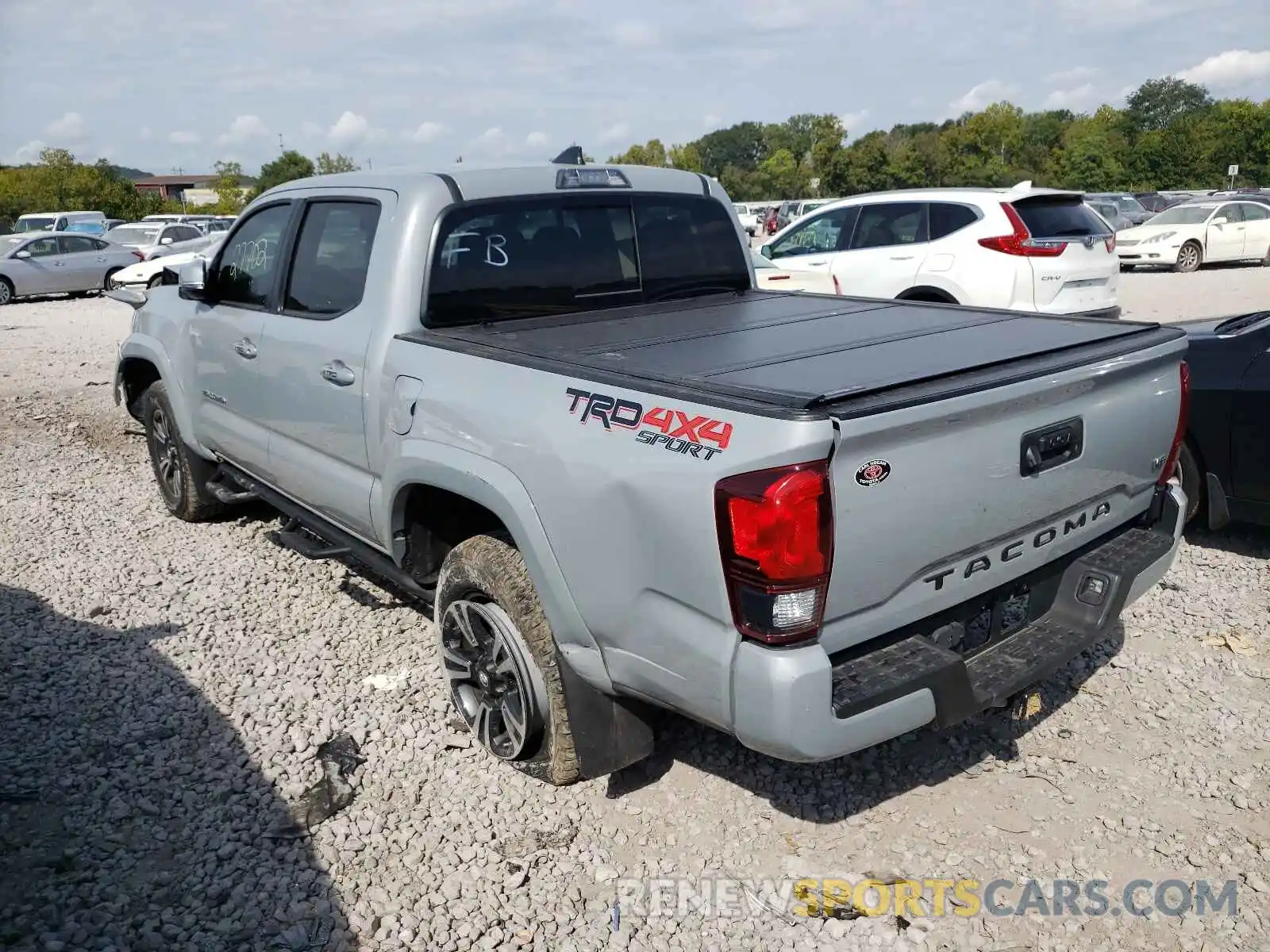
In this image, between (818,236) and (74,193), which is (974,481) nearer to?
(818,236)

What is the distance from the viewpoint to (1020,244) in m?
8.86

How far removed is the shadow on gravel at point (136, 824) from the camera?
2.85m

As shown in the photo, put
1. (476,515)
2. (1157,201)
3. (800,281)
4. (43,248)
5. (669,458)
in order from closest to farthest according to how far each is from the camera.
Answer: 1. (669,458)
2. (476,515)
3. (800,281)
4. (43,248)
5. (1157,201)

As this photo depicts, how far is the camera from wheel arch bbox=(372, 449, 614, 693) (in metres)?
2.95

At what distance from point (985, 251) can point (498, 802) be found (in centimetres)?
728

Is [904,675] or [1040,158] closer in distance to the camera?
[904,675]

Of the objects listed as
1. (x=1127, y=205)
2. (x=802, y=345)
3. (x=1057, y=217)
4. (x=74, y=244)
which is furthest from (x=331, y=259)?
(x=1127, y=205)

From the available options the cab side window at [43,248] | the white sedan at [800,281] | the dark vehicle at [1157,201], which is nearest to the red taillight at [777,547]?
the white sedan at [800,281]

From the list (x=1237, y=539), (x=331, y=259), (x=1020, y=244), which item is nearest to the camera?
(x=331, y=259)

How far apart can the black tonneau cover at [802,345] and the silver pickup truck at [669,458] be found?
2 centimetres

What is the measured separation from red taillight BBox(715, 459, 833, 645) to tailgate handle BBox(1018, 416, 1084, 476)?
76 centimetres

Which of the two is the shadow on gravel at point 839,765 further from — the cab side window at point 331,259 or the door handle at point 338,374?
the cab side window at point 331,259

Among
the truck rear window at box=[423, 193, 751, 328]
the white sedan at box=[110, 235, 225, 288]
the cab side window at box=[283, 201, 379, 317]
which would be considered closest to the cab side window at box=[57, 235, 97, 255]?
the white sedan at box=[110, 235, 225, 288]

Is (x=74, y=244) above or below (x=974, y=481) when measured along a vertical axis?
above
